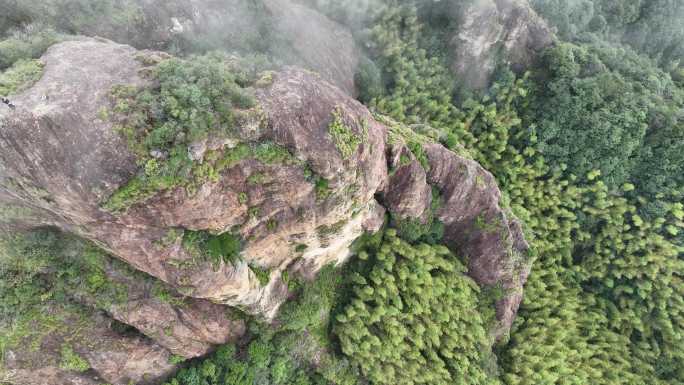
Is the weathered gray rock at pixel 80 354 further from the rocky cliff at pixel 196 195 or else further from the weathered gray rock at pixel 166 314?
the weathered gray rock at pixel 166 314

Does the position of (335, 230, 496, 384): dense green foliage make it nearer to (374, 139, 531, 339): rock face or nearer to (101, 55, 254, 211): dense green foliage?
(374, 139, 531, 339): rock face

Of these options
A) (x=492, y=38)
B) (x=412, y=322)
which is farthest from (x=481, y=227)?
(x=492, y=38)

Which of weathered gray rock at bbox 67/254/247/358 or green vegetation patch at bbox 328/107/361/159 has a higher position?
green vegetation patch at bbox 328/107/361/159

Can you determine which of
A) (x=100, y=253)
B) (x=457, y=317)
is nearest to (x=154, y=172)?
(x=100, y=253)

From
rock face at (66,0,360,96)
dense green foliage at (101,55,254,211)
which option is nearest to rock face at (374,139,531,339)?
dense green foliage at (101,55,254,211)

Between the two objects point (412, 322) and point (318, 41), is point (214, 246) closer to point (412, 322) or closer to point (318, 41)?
point (412, 322)

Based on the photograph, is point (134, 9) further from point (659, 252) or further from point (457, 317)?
point (659, 252)
